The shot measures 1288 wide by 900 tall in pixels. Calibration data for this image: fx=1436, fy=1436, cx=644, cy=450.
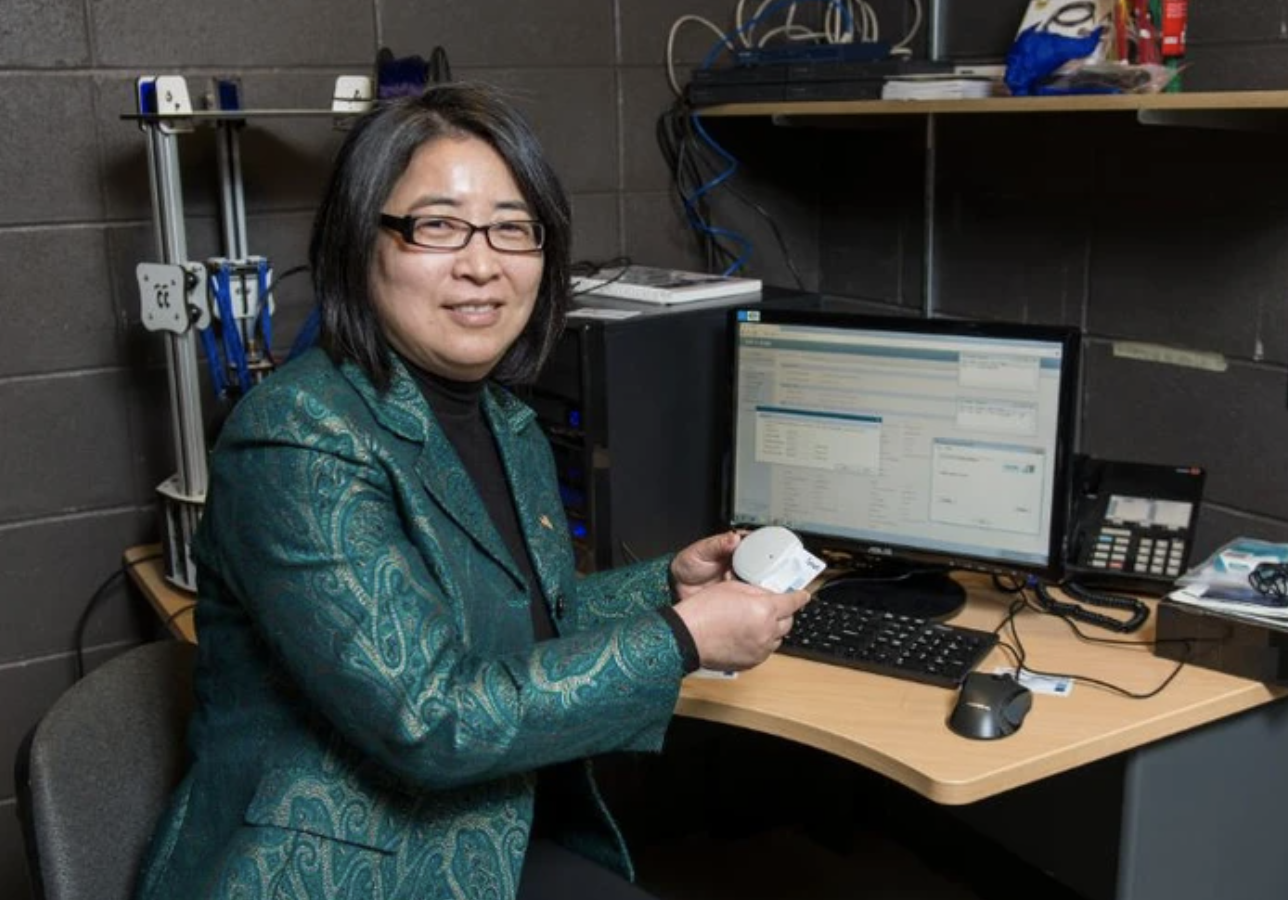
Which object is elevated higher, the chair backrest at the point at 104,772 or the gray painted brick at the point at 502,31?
the gray painted brick at the point at 502,31

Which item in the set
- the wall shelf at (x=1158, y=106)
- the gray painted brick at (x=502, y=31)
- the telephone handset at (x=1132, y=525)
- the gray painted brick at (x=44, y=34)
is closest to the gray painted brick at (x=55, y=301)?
the gray painted brick at (x=44, y=34)

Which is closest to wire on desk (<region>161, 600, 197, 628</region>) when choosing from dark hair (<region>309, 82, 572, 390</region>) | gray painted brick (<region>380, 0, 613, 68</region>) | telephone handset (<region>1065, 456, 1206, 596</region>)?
dark hair (<region>309, 82, 572, 390</region>)

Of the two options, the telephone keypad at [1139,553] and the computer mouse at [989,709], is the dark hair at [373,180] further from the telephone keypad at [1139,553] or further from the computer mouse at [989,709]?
the telephone keypad at [1139,553]

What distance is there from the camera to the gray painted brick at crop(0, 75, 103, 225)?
222 centimetres

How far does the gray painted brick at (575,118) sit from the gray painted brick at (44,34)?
71cm

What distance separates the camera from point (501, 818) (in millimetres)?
1519

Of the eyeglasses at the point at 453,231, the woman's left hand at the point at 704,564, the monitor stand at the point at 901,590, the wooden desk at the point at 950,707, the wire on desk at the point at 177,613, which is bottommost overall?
the wire on desk at the point at 177,613

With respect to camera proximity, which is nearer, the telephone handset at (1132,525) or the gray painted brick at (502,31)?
the telephone handset at (1132,525)

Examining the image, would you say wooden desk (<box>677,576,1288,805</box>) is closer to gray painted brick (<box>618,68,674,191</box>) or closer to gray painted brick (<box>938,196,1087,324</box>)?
gray painted brick (<box>938,196,1087,324</box>)

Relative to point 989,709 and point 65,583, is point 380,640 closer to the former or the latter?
point 989,709

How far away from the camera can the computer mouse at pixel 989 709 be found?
1598 mm

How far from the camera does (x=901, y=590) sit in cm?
206

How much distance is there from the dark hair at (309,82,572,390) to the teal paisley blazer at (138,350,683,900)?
0.15ft

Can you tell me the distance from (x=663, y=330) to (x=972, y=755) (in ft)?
2.92
